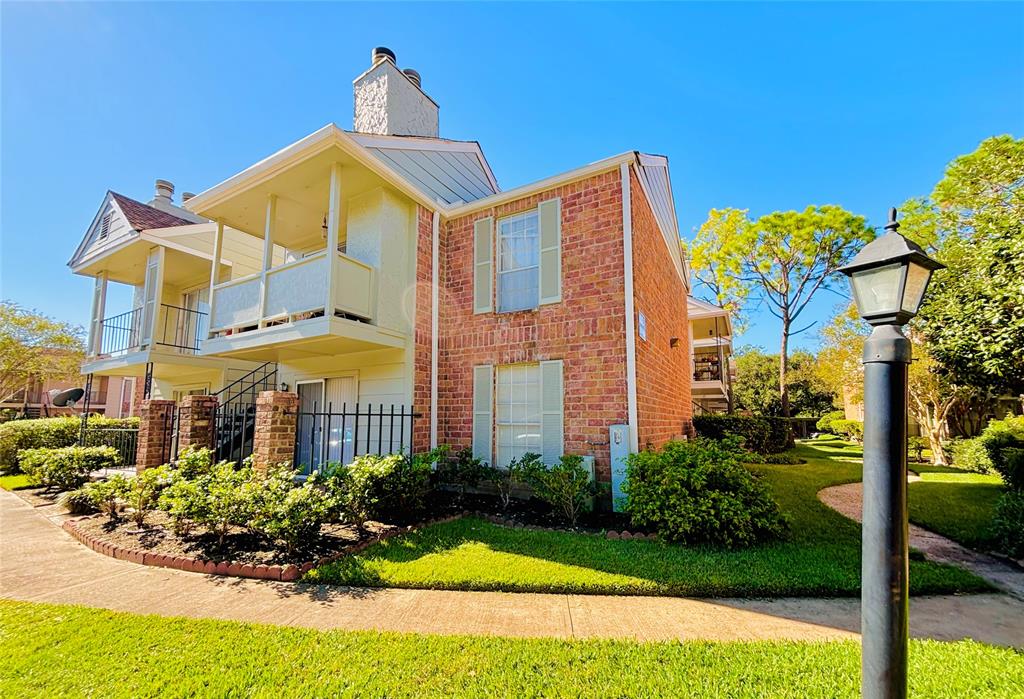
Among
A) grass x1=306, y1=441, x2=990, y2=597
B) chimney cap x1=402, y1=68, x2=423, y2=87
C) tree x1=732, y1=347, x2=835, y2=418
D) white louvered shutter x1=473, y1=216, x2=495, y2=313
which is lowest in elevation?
grass x1=306, y1=441, x2=990, y2=597

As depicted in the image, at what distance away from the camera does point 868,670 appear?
1990 mm

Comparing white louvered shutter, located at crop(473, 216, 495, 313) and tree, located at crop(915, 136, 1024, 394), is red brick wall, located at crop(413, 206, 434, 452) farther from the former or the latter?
tree, located at crop(915, 136, 1024, 394)

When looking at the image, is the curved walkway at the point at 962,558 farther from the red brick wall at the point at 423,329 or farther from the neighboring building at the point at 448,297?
the red brick wall at the point at 423,329

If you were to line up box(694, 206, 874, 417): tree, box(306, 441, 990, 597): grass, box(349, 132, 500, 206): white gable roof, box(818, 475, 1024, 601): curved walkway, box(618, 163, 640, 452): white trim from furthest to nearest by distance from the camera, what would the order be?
box(694, 206, 874, 417): tree, box(349, 132, 500, 206): white gable roof, box(618, 163, 640, 452): white trim, box(818, 475, 1024, 601): curved walkway, box(306, 441, 990, 597): grass

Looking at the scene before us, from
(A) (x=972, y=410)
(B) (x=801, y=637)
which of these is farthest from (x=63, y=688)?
(A) (x=972, y=410)

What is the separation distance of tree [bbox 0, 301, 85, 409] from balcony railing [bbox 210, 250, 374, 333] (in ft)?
58.2

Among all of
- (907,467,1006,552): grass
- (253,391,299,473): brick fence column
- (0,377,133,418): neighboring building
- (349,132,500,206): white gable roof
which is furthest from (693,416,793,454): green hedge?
(0,377,133,418): neighboring building

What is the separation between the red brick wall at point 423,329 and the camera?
8445 mm

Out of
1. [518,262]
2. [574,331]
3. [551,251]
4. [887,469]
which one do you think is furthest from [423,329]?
[887,469]

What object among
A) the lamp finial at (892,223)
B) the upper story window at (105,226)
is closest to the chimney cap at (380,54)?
the upper story window at (105,226)

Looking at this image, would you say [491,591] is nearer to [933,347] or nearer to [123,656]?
[123,656]

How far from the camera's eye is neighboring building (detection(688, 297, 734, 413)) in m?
17.2

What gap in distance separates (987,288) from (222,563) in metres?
11.6

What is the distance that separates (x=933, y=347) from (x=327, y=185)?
13433 millimetres
